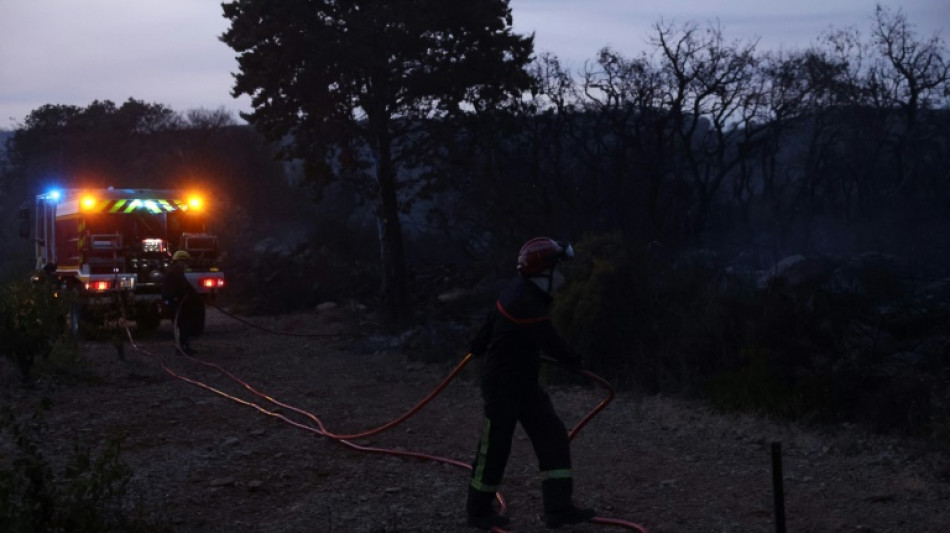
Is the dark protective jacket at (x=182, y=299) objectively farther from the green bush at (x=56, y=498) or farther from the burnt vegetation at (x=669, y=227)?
the green bush at (x=56, y=498)

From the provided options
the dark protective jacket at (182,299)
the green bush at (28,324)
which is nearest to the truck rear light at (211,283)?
the dark protective jacket at (182,299)

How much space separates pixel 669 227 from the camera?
821 inches

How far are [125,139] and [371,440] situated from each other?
38.4 m

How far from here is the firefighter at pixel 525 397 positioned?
621 centimetres

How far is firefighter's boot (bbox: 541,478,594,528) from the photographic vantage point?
243 inches

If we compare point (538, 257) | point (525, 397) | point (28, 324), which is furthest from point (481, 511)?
point (28, 324)

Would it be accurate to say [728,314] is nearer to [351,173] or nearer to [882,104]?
[351,173]

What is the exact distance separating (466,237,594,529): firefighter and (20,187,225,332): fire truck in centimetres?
1225

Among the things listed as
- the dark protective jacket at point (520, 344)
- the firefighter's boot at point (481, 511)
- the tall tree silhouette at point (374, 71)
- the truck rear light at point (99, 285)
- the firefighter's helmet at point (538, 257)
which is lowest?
the firefighter's boot at point (481, 511)

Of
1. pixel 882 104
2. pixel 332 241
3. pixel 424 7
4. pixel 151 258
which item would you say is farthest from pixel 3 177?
pixel 882 104

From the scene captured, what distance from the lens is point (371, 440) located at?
9.16 m

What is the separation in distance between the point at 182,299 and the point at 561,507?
420 inches

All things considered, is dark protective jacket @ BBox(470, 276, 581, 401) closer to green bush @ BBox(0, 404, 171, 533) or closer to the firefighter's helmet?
the firefighter's helmet

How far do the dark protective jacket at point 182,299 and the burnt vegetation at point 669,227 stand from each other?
364cm
